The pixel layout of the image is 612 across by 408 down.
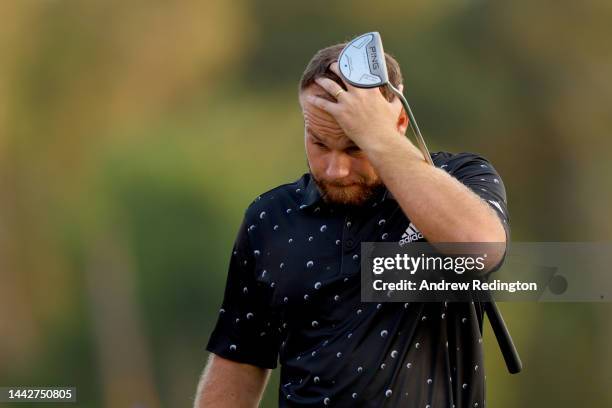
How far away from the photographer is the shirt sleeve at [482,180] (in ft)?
6.05

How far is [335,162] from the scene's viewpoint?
2.00m

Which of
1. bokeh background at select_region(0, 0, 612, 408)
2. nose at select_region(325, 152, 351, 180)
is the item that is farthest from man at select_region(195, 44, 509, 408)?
bokeh background at select_region(0, 0, 612, 408)

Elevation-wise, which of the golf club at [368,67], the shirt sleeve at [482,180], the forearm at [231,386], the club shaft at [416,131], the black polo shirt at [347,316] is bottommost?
the forearm at [231,386]

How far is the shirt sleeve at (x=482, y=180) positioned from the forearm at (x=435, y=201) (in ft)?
0.26

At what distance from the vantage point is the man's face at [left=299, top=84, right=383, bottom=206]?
198cm

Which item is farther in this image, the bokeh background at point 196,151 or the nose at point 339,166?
the bokeh background at point 196,151

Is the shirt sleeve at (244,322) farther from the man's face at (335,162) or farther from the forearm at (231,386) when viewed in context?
the man's face at (335,162)

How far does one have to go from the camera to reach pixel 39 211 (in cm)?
411

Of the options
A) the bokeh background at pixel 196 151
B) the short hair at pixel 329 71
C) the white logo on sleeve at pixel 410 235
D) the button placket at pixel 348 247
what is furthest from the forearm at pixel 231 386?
the bokeh background at pixel 196 151

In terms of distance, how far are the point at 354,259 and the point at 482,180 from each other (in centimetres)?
30

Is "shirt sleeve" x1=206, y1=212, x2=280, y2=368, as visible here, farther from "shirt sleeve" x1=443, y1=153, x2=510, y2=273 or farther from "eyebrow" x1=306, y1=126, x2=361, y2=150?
"shirt sleeve" x1=443, y1=153, x2=510, y2=273

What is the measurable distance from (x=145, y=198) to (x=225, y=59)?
73 centimetres

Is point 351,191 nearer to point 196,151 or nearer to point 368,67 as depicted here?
point 368,67

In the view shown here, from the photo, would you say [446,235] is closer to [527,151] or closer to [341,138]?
[341,138]
